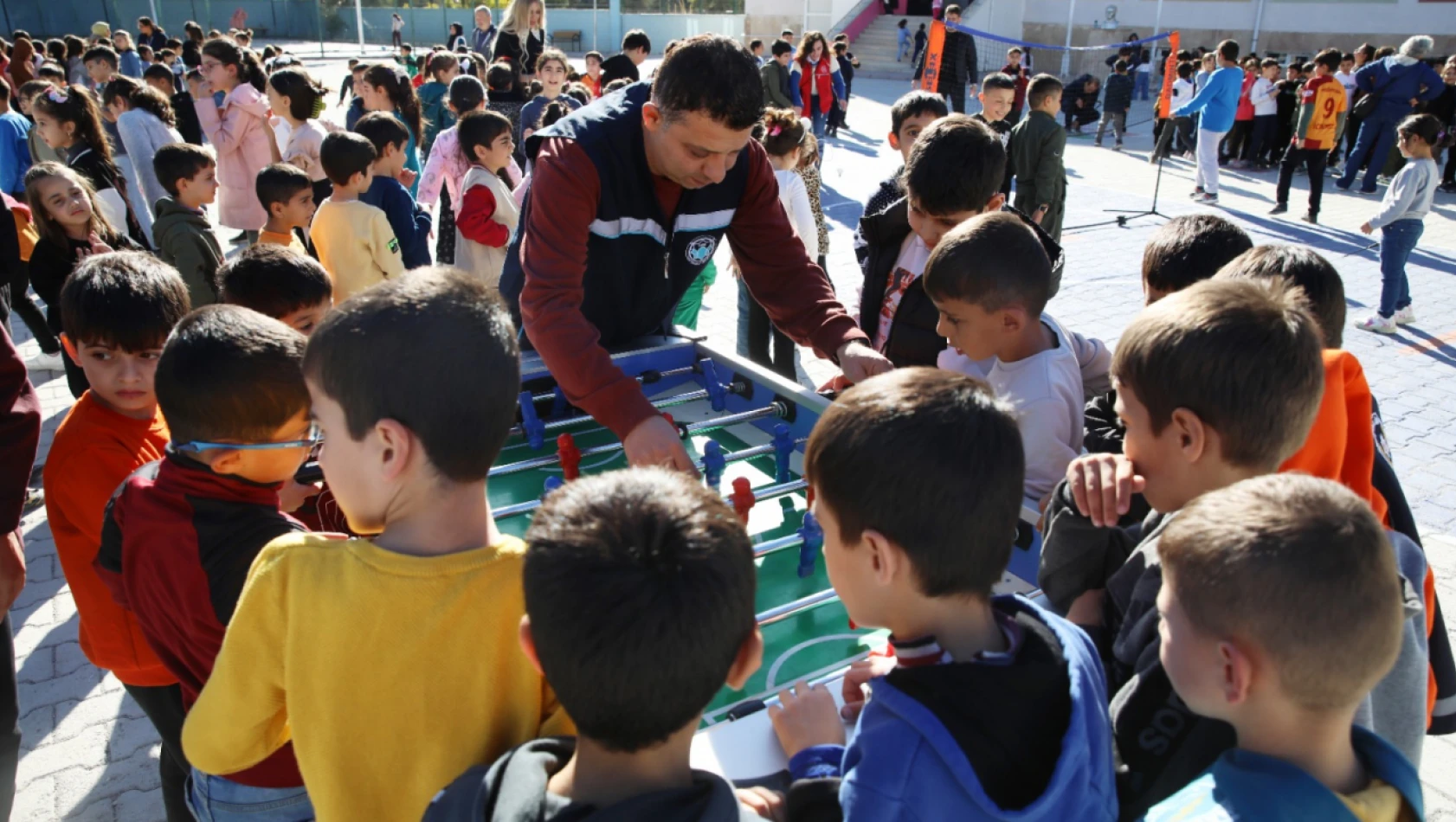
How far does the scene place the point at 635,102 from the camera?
2967 mm

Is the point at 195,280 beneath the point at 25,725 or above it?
above

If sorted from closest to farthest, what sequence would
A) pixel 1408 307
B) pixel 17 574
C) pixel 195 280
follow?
pixel 17 574
pixel 195 280
pixel 1408 307

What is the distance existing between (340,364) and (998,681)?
3.62 ft

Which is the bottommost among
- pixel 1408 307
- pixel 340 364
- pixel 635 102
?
pixel 1408 307

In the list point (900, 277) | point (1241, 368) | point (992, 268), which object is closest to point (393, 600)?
point (1241, 368)

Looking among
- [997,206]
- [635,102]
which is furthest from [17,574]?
[997,206]

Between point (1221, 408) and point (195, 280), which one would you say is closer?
point (1221, 408)

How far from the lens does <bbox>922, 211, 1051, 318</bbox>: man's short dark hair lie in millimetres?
2557

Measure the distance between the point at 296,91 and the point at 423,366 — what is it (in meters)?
6.81

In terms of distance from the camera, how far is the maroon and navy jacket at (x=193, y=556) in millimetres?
1778

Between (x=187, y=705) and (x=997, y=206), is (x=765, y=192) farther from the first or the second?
(x=187, y=705)

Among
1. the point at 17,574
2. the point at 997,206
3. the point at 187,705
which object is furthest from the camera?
the point at 997,206

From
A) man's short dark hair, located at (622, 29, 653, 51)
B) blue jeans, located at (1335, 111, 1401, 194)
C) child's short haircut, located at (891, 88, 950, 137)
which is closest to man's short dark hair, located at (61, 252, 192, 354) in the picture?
child's short haircut, located at (891, 88, 950, 137)

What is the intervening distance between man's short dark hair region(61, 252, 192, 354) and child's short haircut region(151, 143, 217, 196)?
2.84 meters
